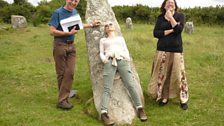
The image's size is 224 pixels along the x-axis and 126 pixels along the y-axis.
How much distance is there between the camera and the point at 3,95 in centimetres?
859

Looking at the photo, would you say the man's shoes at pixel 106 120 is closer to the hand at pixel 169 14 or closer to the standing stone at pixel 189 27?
the hand at pixel 169 14

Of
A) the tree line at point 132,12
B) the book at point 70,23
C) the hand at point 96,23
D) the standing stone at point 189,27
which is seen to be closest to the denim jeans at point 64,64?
the book at point 70,23

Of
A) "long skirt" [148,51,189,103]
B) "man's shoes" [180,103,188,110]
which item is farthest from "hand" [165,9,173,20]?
"man's shoes" [180,103,188,110]

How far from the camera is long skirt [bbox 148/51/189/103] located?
7.53m

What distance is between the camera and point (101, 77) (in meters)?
7.24

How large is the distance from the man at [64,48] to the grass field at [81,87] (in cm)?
46

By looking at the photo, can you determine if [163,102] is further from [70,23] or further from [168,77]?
[70,23]

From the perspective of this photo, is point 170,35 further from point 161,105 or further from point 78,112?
point 78,112

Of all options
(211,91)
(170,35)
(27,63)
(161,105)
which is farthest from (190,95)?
(27,63)

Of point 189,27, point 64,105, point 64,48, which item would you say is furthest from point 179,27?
point 189,27

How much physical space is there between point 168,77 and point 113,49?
1.47m

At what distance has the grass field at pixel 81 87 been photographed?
23.4 ft

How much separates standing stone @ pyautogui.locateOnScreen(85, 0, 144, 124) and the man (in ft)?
0.82

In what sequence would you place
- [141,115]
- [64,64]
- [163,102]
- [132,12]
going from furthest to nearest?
[132,12] → [163,102] → [64,64] → [141,115]
